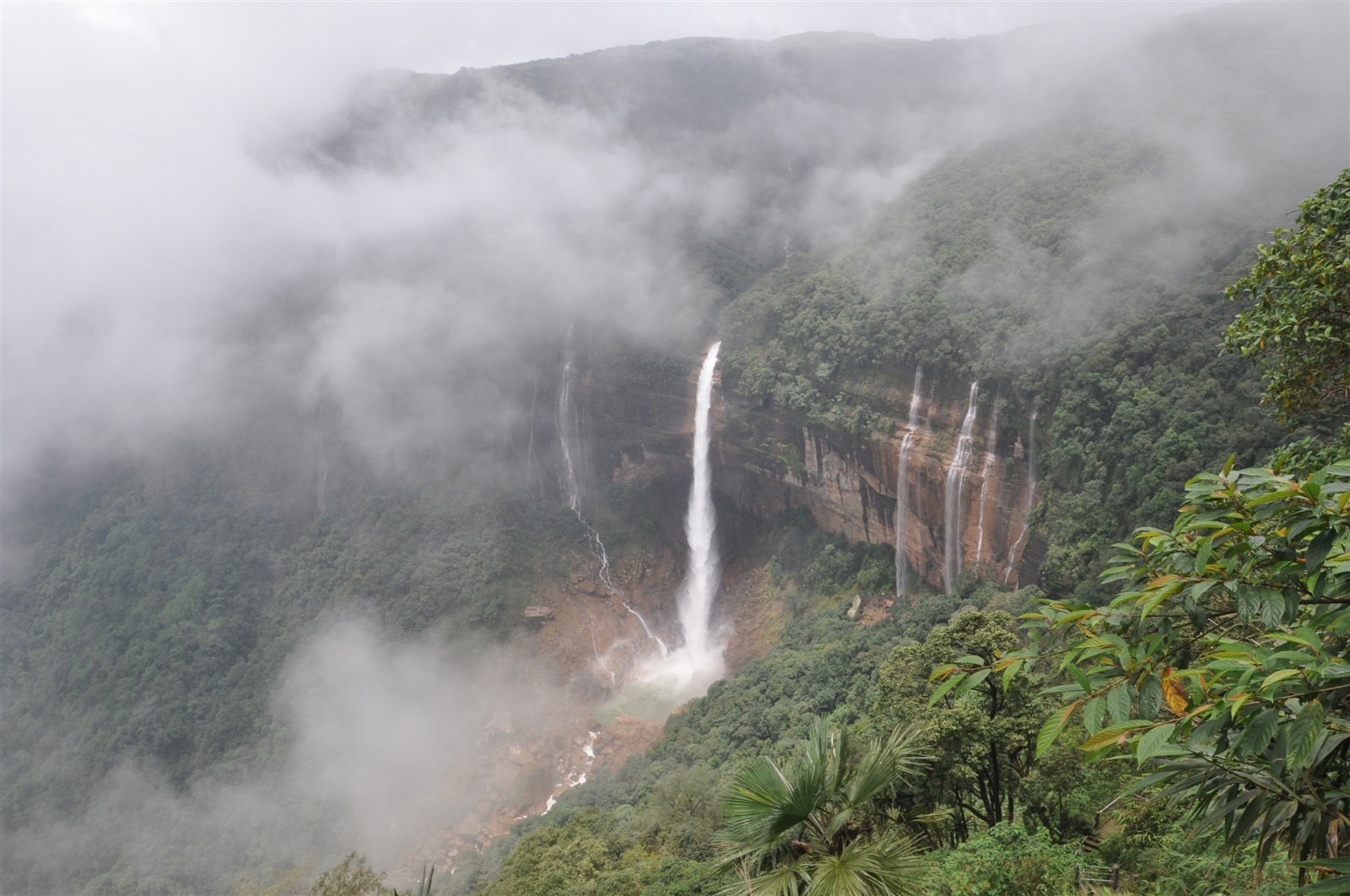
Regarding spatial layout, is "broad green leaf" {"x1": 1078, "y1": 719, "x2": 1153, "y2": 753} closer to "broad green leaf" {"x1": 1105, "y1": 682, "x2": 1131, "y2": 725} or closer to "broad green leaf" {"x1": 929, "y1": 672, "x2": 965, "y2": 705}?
"broad green leaf" {"x1": 1105, "y1": 682, "x2": 1131, "y2": 725}

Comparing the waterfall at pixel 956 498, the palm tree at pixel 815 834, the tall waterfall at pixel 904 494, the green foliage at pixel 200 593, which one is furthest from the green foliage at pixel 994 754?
the green foliage at pixel 200 593

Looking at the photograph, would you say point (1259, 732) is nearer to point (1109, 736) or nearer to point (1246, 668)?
point (1246, 668)

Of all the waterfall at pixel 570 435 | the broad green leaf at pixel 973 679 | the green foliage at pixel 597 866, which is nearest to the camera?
the broad green leaf at pixel 973 679

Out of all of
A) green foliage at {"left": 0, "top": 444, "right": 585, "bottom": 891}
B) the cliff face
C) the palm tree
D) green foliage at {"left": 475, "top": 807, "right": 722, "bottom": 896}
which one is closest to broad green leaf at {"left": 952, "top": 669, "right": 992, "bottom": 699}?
the palm tree

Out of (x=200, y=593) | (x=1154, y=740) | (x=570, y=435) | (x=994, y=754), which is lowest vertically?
(x=200, y=593)

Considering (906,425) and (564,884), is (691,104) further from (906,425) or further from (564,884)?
(564,884)

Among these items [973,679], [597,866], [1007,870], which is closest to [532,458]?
[597,866]

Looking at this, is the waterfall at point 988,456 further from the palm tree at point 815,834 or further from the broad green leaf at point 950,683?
the broad green leaf at point 950,683
